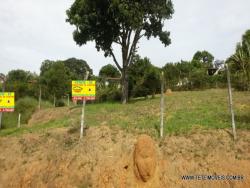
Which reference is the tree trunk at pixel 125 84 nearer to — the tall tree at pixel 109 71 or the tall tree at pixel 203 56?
the tall tree at pixel 109 71

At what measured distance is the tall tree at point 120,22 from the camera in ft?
64.1

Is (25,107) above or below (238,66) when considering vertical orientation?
below

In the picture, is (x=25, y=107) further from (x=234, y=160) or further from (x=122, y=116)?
(x=234, y=160)

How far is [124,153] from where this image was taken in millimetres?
8859

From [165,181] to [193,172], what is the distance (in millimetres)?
816

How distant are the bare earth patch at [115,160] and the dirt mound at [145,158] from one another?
0.14 m

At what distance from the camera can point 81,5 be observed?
67.1 ft

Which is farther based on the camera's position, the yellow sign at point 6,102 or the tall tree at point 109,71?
the tall tree at point 109,71

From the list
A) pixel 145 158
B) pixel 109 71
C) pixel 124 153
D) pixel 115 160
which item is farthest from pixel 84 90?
pixel 109 71

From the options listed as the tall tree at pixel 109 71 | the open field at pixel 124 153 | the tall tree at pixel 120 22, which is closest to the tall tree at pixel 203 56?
the tall tree at pixel 109 71

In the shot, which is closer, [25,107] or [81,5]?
[81,5]

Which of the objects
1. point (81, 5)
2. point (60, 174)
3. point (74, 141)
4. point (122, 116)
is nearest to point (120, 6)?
point (81, 5)

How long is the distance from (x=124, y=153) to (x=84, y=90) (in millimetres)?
3078

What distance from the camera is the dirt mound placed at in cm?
799
